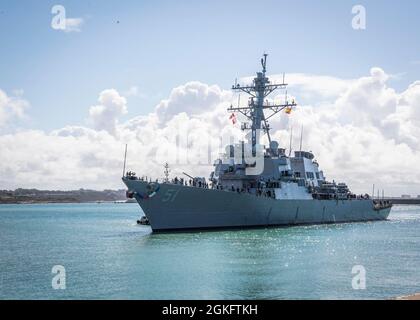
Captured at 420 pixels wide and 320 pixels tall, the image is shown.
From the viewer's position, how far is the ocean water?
19391 mm

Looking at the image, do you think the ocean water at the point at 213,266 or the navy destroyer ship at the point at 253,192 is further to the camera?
the navy destroyer ship at the point at 253,192

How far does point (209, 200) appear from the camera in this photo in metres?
37.6

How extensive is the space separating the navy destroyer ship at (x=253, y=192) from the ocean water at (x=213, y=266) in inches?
61.4

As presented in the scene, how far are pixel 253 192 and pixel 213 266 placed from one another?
719 inches

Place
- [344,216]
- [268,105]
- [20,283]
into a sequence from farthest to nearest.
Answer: [344,216] < [268,105] < [20,283]

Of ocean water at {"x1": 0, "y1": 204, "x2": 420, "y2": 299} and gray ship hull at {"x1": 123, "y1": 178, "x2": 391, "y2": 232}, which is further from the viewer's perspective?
gray ship hull at {"x1": 123, "y1": 178, "x2": 391, "y2": 232}

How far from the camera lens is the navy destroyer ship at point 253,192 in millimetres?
36750

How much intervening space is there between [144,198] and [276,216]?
43.3ft

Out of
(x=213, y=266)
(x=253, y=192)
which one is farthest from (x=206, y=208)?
(x=213, y=266)

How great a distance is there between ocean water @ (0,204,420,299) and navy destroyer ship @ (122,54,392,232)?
61.4 inches
